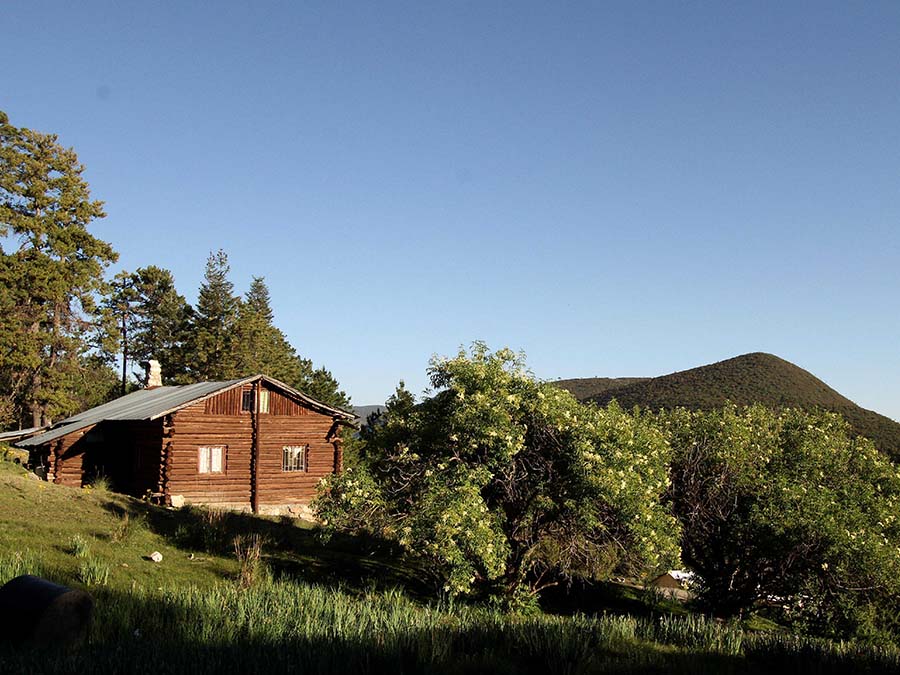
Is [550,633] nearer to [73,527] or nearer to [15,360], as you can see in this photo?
[73,527]

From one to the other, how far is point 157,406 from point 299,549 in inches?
517

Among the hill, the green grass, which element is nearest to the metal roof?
the green grass

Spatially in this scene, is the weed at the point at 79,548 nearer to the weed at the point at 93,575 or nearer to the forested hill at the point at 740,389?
the weed at the point at 93,575

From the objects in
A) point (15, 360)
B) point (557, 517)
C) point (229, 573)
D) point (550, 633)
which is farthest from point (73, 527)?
point (15, 360)

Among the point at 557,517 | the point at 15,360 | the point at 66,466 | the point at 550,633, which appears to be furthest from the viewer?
the point at 15,360

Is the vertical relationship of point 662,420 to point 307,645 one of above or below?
above

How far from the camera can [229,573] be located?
17266mm

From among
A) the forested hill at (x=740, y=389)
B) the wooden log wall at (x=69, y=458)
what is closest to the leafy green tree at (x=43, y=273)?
the wooden log wall at (x=69, y=458)

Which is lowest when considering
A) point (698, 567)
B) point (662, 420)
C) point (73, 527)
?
point (698, 567)

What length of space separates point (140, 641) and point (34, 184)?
44.0 meters

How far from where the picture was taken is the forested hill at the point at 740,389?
6962 cm

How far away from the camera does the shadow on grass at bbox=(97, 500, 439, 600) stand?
18.9m

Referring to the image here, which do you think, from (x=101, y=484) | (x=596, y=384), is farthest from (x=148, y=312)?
(x=596, y=384)

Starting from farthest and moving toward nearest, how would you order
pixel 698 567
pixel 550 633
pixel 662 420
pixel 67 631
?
pixel 662 420, pixel 698 567, pixel 550 633, pixel 67 631
